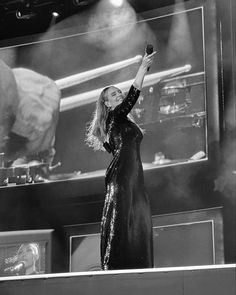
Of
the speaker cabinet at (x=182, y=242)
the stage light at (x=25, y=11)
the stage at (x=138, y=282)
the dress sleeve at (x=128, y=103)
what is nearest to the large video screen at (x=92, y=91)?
the stage light at (x=25, y=11)

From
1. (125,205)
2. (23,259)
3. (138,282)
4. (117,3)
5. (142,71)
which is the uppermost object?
(117,3)

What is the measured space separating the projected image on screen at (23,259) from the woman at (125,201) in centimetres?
93

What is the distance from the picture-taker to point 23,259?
4227 millimetres

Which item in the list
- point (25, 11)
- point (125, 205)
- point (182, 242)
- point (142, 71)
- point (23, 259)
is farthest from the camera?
point (25, 11)

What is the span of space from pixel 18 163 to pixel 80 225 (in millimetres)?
658

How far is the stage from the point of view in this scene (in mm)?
2805

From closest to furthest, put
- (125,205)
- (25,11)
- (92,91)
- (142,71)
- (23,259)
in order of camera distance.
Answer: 1. (125,205)
2. (142,71)
3. (23,259)
4. (92,91)
5. (25,11)

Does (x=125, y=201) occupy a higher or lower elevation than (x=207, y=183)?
lower

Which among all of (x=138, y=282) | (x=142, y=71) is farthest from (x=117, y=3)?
(x=138, y=282)

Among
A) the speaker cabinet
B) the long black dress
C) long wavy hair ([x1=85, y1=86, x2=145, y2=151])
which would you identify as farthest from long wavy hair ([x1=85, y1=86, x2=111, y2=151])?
the speaker cabinet

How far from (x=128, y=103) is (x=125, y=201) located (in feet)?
1.76

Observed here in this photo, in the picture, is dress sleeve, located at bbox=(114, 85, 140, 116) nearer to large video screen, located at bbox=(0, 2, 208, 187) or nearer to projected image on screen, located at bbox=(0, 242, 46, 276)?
large video screen, located at bbox=(0, 2, 208, 187)

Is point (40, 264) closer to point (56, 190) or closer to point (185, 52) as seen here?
point (56, 190)

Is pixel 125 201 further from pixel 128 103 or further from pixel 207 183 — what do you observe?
pixel 207 183
